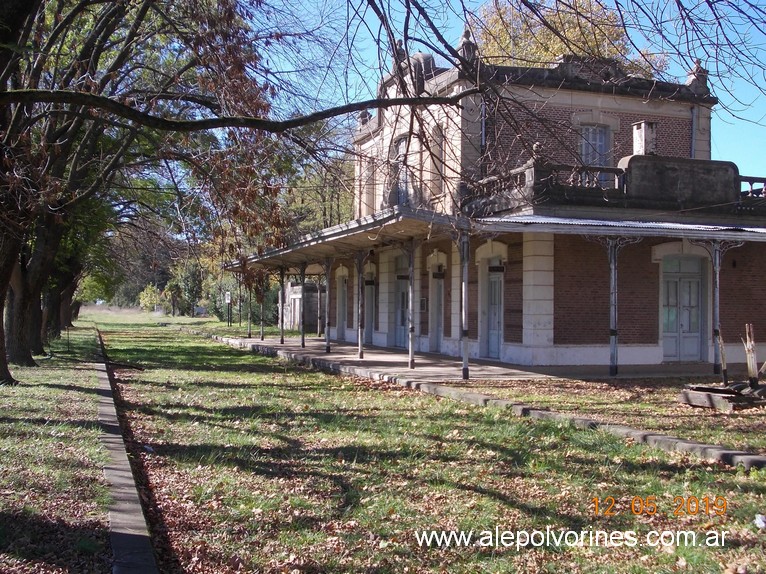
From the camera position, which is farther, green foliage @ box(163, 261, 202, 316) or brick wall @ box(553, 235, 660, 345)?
green foliage @ box(163, 261, 202, 316)

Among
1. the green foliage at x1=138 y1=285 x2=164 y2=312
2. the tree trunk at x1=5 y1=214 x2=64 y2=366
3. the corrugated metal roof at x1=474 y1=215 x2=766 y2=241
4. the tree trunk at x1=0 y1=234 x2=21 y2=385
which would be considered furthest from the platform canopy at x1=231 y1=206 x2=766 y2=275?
the green foliage at x1=138 y1=285 x2=164 y2=312

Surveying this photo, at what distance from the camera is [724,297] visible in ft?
66.3

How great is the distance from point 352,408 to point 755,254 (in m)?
14.0

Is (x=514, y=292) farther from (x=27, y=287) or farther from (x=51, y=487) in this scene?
(x=51, y=487)

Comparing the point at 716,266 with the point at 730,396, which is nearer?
the point at 730,396

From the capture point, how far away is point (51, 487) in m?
6.39

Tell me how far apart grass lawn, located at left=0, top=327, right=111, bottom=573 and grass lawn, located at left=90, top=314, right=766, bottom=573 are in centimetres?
52

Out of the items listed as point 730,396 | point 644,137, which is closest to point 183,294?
point 644,137

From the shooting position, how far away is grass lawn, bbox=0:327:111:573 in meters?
4.95

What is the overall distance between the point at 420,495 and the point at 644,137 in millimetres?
16090

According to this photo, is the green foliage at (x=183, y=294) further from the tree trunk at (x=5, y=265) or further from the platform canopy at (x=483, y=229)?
the tree trunk at (x=5, y=265)

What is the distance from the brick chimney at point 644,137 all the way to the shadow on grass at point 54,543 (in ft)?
59.0

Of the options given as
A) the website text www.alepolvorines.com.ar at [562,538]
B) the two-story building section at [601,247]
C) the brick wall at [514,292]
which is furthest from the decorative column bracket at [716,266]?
the website text www.alepolvorines.com.ar at [562,538]
